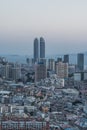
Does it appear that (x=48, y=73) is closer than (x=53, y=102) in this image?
No

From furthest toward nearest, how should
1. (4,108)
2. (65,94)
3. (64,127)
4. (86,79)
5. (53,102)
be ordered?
(86,79), (65,94), (53,102), (4,108), (64,127)

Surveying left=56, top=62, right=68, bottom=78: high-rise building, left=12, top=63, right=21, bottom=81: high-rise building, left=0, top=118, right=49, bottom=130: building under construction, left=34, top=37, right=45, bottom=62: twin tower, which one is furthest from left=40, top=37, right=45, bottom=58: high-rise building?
left=0, top=118, right=49, bottom=130: building under construction

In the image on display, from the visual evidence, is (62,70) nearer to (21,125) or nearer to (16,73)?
(16,73)

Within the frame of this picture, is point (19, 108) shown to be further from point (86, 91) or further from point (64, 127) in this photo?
point (86, 91)

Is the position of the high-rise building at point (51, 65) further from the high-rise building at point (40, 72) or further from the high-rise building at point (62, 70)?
the high-rise building at point (40, 72)

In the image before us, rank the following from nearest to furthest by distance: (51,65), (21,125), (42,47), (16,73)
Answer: (21,125)
(16,73)
(51,65)
(42,47)

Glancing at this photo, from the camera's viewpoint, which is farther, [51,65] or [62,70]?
[51,65]

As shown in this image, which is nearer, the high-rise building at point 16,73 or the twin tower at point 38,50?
the high-rise building at point 16,73

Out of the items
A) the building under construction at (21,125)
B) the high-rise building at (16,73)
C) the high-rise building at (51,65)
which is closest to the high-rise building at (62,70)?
the high-rise building at (51,65)

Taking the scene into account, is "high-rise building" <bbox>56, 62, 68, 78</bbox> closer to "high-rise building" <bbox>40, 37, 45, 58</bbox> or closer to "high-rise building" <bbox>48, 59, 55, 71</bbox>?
"high-rise building" <bbox>48, 59, 55, 71</bbox>

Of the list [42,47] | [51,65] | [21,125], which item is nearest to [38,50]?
[42,47]

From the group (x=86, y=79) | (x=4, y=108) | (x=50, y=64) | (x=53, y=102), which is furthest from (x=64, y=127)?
(x=50, y=64)
